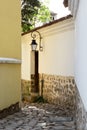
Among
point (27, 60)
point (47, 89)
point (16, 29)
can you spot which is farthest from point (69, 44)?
point (27, 60)

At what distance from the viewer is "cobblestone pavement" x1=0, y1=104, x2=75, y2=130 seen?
26.7 feet

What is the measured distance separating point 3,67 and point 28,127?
248 cm

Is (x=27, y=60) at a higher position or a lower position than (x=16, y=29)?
lower

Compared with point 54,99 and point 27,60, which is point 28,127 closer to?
point 54,99

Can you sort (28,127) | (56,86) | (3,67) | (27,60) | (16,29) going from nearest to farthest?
(28,127) → (3,67) → (16,29) → (56,86) → (27,60)

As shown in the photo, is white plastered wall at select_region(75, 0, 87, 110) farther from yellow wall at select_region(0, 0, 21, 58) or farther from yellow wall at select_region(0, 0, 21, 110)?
yellow wall at select_region(0, 0, 21, 58)

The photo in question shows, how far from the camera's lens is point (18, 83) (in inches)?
436

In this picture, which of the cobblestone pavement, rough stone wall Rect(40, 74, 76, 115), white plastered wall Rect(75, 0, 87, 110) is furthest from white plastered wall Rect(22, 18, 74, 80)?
white plastered wall Rect(75, 0, 87, 110)

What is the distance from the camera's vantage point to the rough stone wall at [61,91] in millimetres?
10000

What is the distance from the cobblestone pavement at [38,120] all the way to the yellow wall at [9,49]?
610mm

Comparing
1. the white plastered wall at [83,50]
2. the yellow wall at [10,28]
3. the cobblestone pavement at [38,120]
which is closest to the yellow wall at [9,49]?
the yellow wall at [10,28]

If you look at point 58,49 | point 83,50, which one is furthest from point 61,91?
point 83,50

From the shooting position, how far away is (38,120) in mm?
9164

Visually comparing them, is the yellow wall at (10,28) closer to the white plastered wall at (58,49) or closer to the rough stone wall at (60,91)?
the white plastered wall at (58,49)
